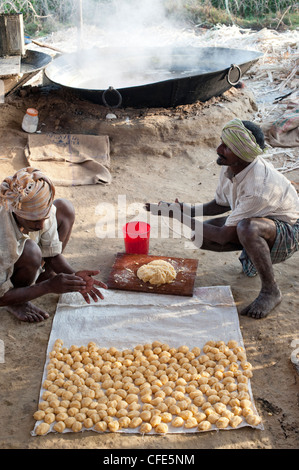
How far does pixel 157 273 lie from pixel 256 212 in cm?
77

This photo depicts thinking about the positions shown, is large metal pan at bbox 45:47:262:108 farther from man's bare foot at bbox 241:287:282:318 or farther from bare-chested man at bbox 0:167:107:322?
man's bare foot at bbox 241:287:282:318

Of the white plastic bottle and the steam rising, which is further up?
the steam rising

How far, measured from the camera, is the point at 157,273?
3.20 meters

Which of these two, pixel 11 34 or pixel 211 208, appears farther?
pixel 11 34

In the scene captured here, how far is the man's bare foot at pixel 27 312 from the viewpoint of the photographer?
115 inches

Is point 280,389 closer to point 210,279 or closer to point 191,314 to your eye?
point 191,314

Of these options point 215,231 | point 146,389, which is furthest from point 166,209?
point 146,389

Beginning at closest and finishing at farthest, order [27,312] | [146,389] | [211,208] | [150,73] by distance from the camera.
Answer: [146,389] → [27,312] → [211,208] → [150,73]

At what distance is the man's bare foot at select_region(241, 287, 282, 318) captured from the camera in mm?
2961

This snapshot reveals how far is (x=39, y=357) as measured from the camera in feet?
8.79

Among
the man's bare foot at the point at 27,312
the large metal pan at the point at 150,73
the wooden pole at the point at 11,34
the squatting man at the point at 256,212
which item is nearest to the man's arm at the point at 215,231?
the squatting man at the point at 256,212

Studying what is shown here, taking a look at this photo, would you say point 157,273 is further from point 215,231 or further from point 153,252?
point 153,252

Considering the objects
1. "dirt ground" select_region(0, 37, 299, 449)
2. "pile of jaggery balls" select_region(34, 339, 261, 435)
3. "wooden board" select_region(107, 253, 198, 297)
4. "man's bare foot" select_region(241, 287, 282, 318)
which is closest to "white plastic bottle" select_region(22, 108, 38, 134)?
"dirt ground" select_region(0, 37, 299, 449)

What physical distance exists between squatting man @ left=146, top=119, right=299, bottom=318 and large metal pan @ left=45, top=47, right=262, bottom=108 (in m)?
2.45
